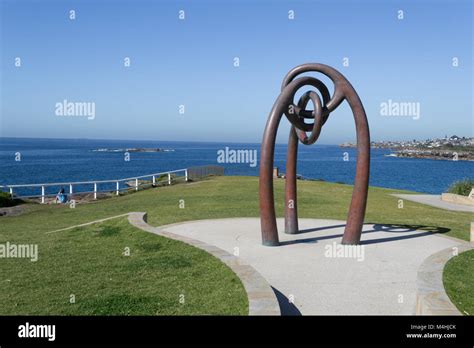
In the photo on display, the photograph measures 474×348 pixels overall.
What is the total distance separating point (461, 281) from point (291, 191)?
525 centimetres

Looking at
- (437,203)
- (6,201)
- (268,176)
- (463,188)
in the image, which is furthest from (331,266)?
(463,188)

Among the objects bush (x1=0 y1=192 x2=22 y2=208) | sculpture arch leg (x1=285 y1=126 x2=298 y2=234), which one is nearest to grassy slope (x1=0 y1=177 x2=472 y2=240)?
bush (x1=0 y1=192 x2=22 y2=208)

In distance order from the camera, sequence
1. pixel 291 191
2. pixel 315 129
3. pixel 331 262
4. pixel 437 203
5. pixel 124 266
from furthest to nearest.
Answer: pixel 437 203
pixel 291 191
pixel 315 129
pixel 331 262
pixel 124 266

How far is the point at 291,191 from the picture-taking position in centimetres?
1209

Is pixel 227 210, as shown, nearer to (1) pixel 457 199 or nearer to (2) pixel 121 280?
(2) pixel 121 280

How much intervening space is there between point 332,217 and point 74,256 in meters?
8.92

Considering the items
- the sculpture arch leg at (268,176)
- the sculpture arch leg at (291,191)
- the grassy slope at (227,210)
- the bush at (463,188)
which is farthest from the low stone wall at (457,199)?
the sculpture arch leg at (268,176)

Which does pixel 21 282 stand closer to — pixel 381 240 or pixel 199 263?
pixel 199 263

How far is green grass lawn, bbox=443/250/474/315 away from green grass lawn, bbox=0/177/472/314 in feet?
10.2

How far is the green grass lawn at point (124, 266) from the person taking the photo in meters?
6.39

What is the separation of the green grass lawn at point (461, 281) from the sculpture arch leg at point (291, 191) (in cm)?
410

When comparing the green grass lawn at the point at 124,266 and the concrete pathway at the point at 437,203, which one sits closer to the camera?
the green grass lawn at the point at 124,266

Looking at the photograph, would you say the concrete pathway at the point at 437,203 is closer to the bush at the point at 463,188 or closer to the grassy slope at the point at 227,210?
the bush at the point at 463,188

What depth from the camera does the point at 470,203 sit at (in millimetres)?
21984
